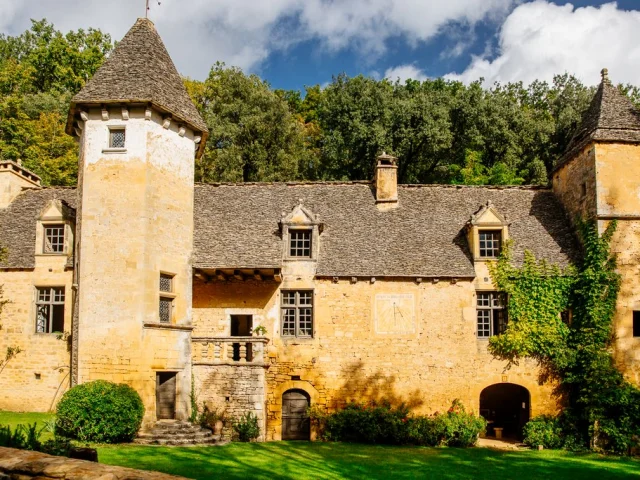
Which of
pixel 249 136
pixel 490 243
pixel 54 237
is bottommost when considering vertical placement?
pixel 490 243

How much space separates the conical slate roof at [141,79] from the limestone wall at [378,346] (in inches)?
250

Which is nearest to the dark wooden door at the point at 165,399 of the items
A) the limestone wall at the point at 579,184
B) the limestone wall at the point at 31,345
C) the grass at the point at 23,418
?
the grass at the point at 23,418

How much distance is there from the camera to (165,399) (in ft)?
65.9

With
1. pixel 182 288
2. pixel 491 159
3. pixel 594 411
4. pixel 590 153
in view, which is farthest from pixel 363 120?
pixel 594 411

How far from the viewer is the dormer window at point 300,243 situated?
2278cm

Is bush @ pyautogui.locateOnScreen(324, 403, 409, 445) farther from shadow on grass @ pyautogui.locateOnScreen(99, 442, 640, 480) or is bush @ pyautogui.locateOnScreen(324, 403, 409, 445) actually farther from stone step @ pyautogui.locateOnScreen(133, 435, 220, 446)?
stone step @ pyautogui.locateOnScreen(133, 435, 220, 446)

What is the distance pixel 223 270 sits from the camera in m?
21.5

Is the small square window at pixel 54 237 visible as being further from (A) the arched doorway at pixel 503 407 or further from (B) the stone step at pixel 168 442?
(A) the arched doorway at pixel 503 407

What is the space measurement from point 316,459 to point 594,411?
9338 millimetres

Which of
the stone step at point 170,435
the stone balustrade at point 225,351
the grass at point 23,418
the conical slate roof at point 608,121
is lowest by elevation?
the stone step at point 170,435

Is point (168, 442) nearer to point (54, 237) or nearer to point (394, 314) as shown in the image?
point (394, 314)

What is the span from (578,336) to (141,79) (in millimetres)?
16678

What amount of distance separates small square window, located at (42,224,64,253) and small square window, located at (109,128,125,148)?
4751 mm

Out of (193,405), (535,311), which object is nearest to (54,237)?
(193,405)
